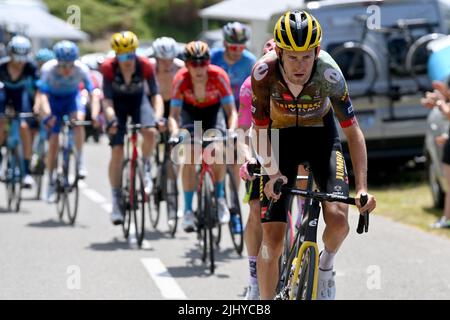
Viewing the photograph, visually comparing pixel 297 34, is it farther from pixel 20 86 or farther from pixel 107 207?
pixel 20 86

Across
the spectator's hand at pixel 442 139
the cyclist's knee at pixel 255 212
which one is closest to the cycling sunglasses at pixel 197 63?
the cyclist's knee at pixel 255 212

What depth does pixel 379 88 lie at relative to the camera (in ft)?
52.5

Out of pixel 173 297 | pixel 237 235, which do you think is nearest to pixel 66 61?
pixel 237 235

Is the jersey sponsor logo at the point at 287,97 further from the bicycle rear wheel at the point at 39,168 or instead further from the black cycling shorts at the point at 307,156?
the bicycle rear wheel at the point at 39,168

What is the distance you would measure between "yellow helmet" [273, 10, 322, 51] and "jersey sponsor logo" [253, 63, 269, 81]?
25 cm

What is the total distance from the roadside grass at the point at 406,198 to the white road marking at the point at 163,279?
3.30 metres

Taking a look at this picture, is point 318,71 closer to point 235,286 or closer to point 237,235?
point 235,286

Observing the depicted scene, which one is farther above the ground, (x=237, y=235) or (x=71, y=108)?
(x=71, y=108)

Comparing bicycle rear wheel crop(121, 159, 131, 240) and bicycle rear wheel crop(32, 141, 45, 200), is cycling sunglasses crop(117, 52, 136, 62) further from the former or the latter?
bicycle rear wheel crop(32, 141, 45, 200)

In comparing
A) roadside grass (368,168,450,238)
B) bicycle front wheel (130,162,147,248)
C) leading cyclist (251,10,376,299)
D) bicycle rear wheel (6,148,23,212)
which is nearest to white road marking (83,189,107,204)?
bicycle rear wheel (6,148,23,212)

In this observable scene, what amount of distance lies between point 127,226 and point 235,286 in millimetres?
3035

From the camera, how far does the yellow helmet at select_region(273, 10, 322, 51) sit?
6.58 metres

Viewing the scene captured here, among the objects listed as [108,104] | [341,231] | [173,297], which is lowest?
[173,297]
